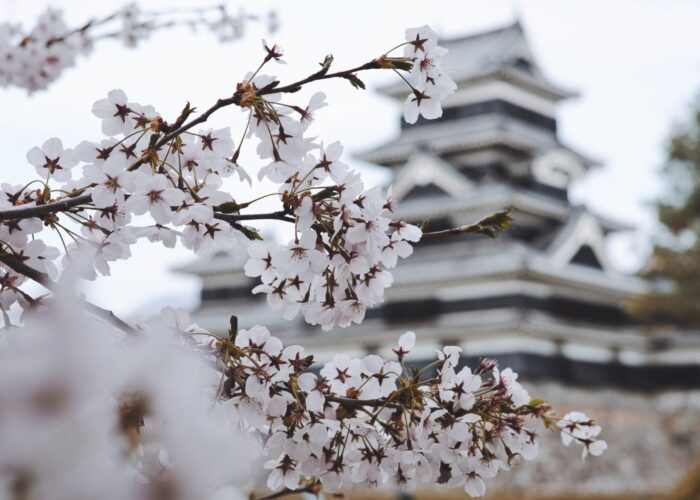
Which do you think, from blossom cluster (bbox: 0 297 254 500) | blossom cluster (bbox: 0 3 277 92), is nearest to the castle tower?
blossom cluster (bbox: 0 3 277 92)

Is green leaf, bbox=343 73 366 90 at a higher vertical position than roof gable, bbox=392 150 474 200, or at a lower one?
lower

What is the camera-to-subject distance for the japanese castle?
686 inches

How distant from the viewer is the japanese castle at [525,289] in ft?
57.2

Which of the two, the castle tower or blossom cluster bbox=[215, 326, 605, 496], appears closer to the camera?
blossom cluster bbox=[215, 326, 605, 496]

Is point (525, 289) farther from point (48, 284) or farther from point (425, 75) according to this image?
point (48, 284)

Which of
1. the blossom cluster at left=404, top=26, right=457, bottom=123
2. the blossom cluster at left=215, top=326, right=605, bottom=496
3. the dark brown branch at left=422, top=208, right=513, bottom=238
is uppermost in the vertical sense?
the blossom cluster at left=404, top=26, right=457, bottom=123

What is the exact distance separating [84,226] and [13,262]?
0.25 metres

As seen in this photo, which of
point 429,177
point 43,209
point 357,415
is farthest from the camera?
point 429,177

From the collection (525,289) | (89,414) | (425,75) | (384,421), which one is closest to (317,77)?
(425,75)

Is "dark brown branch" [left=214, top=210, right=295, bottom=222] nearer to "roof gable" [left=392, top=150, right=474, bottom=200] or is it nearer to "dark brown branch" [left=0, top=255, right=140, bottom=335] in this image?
"dark brown branch" [left=0, top=255, right=140, bottom=335]

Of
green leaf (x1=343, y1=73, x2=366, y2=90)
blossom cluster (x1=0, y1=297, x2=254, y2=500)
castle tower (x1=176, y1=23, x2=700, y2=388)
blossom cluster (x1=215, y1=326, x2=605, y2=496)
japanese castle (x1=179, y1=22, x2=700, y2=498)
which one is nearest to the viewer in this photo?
blossom cluster (x1=0, y1=297, x2=254, y2=500)

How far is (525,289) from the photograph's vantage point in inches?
701

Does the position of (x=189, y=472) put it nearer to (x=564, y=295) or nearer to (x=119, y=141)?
(x=119, y=141)

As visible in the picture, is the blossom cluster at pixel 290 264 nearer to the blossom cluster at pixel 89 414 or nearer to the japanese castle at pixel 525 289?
the blossom cluster at pixel 89 414
